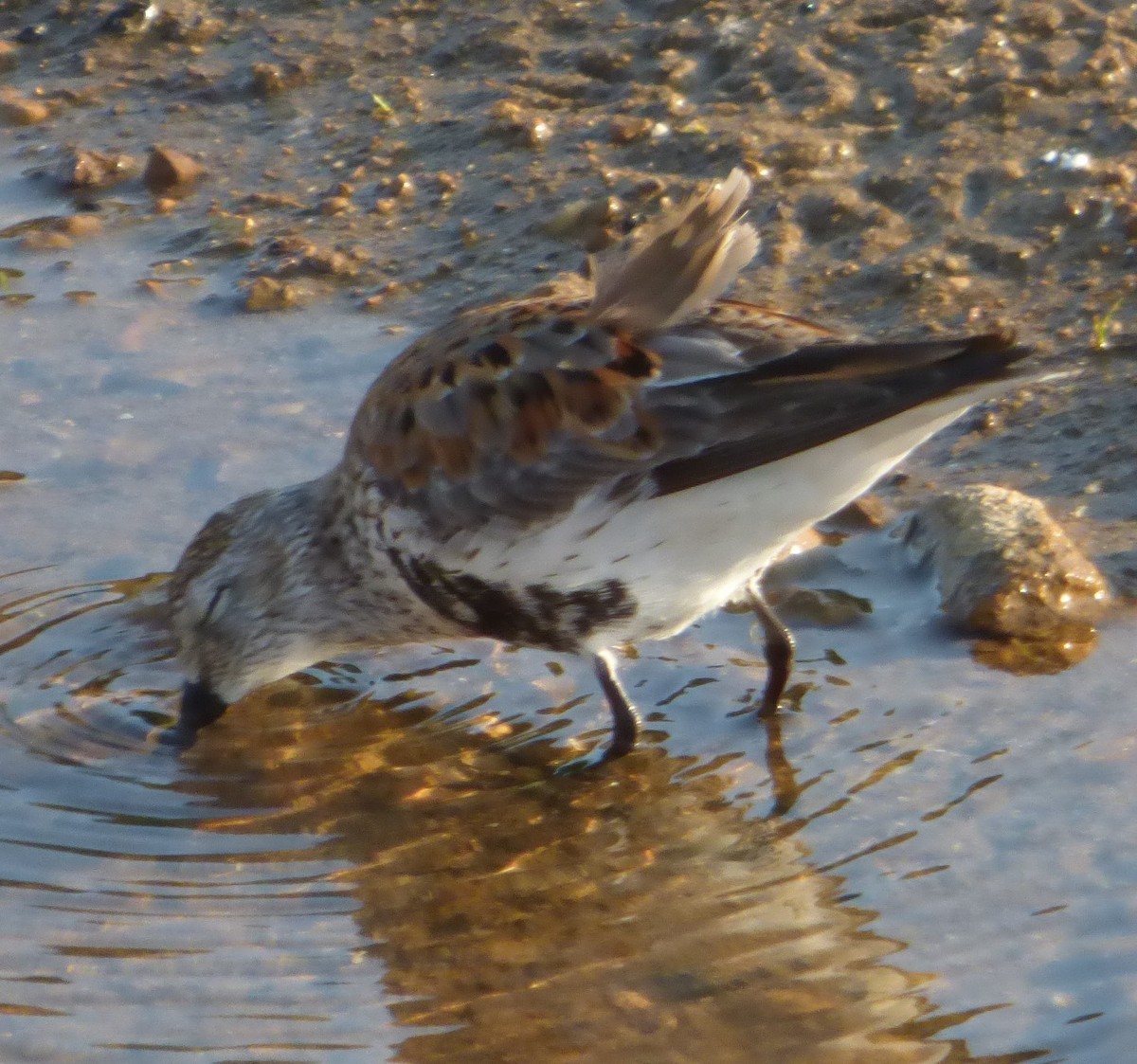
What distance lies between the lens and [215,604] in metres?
5.98

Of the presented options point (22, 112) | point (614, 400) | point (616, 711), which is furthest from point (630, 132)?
point (616, 711)

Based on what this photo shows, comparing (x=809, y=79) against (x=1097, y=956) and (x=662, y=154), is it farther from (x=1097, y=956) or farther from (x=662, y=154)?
(x=1097, y=956)

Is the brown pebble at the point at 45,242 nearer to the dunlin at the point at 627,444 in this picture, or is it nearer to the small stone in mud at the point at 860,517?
the dunlin at the point at 627,444

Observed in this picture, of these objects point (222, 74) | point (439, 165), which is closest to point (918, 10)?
point (439, 165)

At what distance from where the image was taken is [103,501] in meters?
6.71

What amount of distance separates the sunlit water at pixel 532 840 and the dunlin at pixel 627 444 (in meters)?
0.29

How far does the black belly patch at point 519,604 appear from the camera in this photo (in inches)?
207

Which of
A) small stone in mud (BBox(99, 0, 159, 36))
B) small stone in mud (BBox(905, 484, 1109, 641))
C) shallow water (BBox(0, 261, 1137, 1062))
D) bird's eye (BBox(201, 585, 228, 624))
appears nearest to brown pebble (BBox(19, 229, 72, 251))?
shallow water (BBox(0, 261, 1137, 1062))

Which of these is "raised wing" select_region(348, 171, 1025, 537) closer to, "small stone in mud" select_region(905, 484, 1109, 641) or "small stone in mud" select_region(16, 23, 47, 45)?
"small stone in mud" select_region(905, 484, 1109, 641)

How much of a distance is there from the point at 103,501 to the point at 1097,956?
3900 millimetres

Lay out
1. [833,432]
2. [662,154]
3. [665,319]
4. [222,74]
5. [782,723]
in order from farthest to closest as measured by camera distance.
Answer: [222,74] → [662,154] → [782,723] → [665,319] → [833,432]

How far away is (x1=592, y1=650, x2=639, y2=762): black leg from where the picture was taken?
18.1 ft

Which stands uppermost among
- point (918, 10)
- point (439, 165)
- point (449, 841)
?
point (918, 10)

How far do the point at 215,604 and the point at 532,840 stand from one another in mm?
1418
